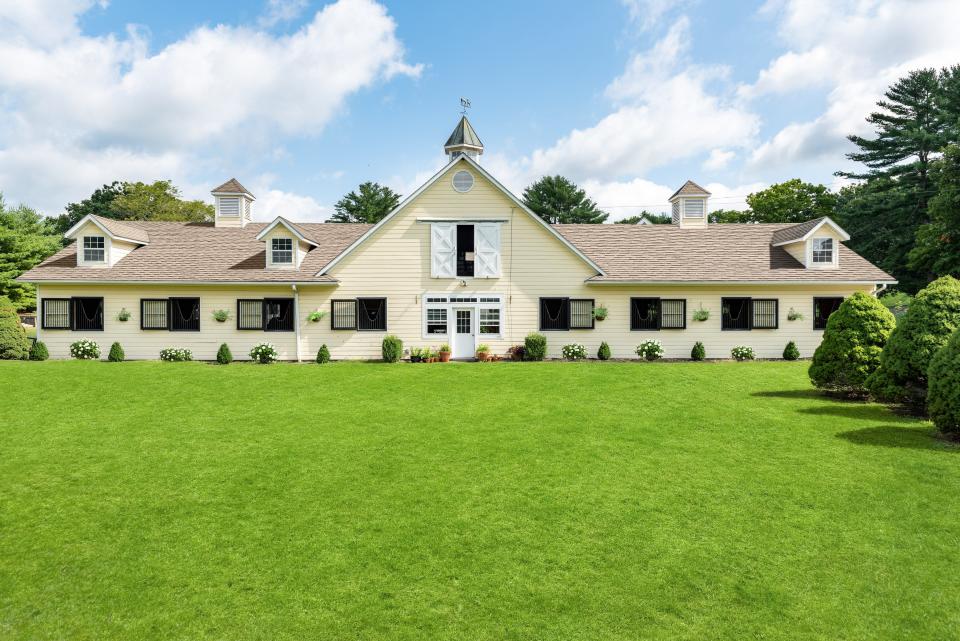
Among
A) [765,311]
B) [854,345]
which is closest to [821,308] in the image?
[765,311]

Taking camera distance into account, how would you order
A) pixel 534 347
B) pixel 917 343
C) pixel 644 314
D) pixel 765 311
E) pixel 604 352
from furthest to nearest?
pixel 765 311
pixel 644 314
pixel 604 352
pixel 534 347
pixel 917 343

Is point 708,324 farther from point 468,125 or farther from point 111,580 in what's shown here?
point 111,580

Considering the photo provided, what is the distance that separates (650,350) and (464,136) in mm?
13132

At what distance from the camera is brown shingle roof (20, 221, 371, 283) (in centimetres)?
2270

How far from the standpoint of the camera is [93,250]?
76.8 ft

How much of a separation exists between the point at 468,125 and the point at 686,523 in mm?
22432

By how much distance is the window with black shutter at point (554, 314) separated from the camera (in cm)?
2323

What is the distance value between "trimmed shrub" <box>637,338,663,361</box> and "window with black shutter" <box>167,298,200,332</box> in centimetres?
1918

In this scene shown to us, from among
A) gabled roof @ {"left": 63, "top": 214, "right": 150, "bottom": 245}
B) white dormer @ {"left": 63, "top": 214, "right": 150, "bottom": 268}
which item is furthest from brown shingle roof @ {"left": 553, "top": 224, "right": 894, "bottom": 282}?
white dormer @ {"left": 63, "top": 214, "right": 150, "bottom": 268}

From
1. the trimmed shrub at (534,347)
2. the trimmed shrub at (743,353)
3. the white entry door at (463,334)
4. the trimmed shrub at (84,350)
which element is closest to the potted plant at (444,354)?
the white entry door at (463,334)

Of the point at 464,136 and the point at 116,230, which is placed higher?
the point at 464,136

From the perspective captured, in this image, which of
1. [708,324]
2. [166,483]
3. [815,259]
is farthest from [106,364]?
[815,259]

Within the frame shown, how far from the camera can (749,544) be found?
6543mm

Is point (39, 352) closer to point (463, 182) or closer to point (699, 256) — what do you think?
point (463, 182)
